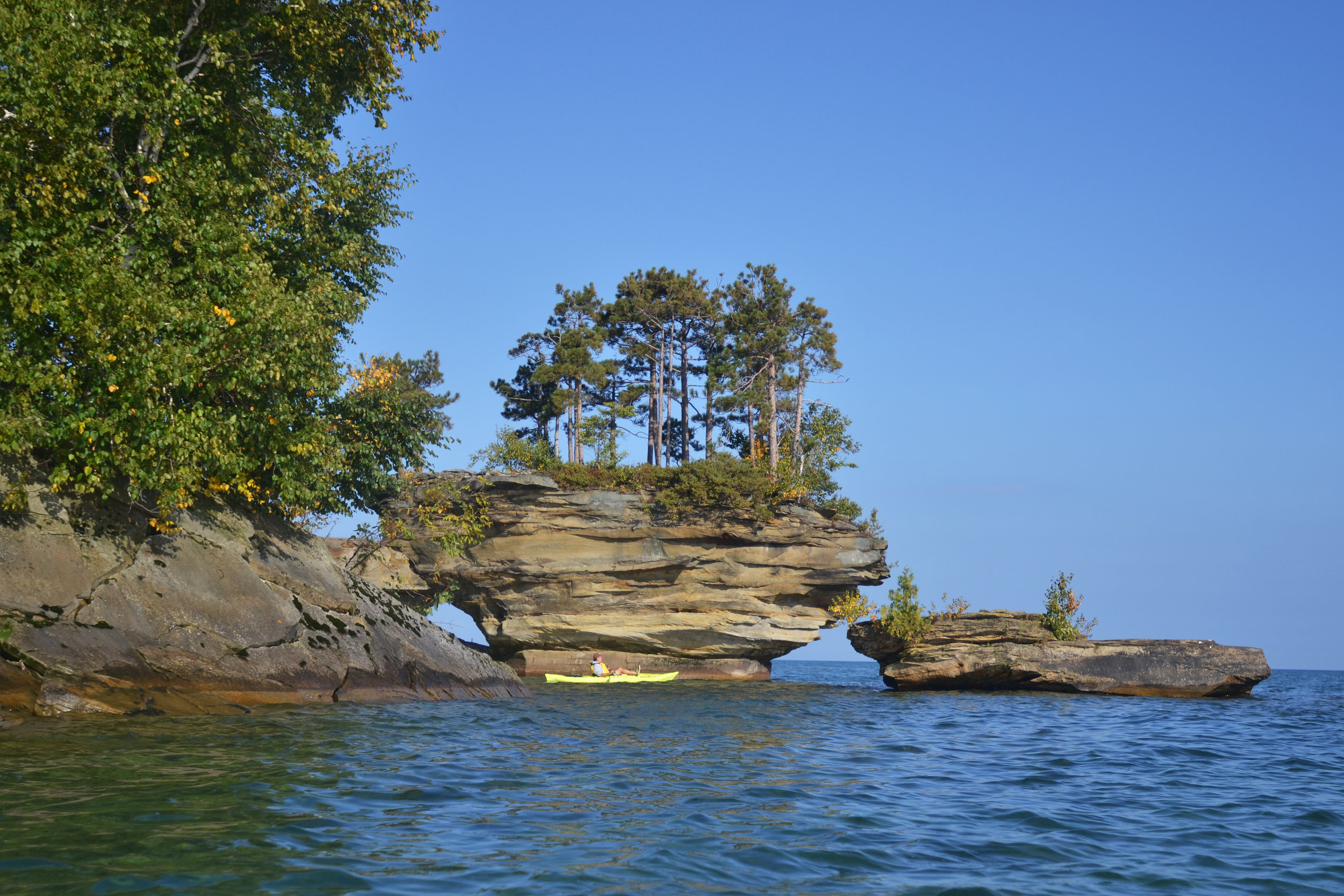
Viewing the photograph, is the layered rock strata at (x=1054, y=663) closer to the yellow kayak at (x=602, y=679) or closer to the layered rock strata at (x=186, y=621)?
the yellow kayak at (x=602, y=679)

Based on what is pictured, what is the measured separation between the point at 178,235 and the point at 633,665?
94.6 ft

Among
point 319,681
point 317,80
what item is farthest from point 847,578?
point 317,80

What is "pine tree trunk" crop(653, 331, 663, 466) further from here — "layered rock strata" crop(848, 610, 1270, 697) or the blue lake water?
the blue lake water

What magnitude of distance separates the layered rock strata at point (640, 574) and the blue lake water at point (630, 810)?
70.3 ft

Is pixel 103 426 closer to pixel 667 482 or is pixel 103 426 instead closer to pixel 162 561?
pixel 162 561

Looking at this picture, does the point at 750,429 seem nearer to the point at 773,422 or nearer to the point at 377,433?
the point at 773,422

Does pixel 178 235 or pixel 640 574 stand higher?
pixel 178 235

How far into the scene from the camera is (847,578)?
4044 centimetres

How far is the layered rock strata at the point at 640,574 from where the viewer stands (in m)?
39.1

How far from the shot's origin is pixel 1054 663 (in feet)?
110

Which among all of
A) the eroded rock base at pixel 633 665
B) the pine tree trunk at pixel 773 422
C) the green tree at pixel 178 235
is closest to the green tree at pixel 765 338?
the pine tree trunk at pixel 773 422

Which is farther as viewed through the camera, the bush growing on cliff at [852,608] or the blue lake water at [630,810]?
the bush growing on cliff at [852,608]

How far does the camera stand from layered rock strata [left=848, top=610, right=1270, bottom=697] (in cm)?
3294

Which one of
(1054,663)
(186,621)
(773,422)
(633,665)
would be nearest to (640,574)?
(633,665)
